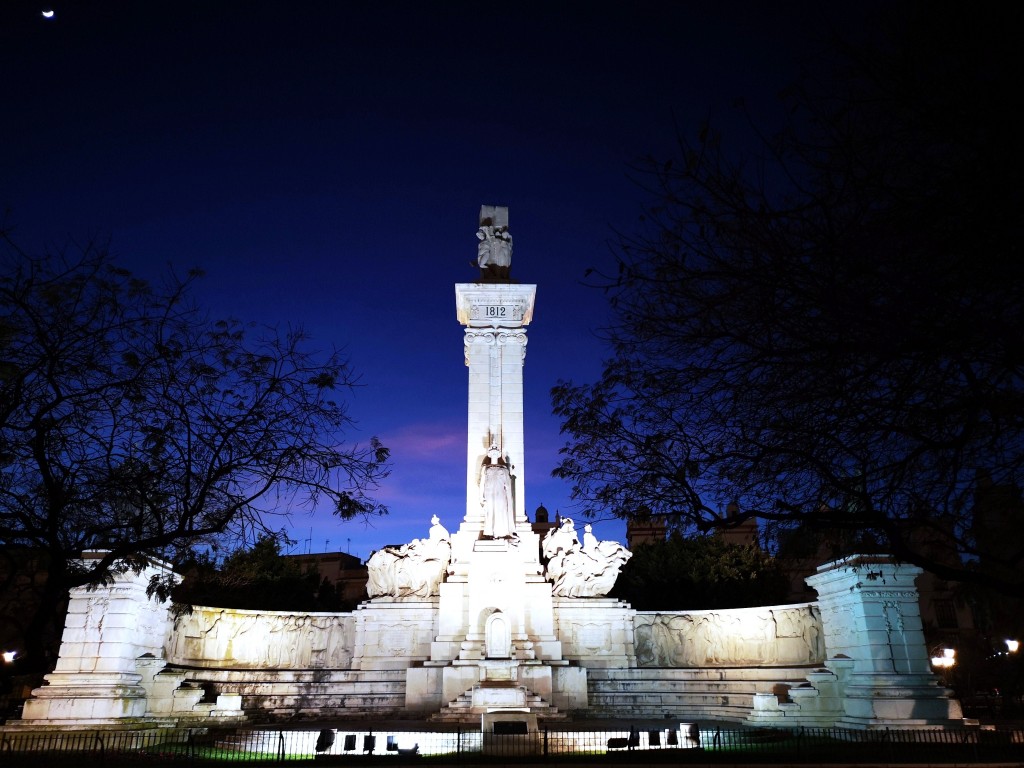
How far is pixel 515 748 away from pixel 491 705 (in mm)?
5448

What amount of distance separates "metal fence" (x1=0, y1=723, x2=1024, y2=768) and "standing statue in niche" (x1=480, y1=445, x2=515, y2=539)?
27.0ft

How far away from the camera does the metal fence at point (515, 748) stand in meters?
9.77

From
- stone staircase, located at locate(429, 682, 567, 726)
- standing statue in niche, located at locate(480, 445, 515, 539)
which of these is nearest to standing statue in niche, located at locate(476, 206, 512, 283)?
standing statue in niche, located at locate(480, 445, 515, 539)

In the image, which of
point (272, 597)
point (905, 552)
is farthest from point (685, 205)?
point (272, 597)

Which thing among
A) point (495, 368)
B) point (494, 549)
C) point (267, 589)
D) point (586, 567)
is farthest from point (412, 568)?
point (267, 589)

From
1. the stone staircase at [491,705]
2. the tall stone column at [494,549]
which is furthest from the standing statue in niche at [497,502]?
the stone staircase at [491,705]

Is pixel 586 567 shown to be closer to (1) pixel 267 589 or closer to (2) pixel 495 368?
(2) pixel 495 368

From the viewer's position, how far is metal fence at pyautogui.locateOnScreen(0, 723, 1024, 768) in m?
9.77

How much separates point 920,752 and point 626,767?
4.18 m

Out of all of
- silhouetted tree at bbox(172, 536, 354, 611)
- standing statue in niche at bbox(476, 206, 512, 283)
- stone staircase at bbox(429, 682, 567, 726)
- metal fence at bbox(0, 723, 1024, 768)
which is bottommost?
metal fence at bbox(0, 723, 1024, 768)

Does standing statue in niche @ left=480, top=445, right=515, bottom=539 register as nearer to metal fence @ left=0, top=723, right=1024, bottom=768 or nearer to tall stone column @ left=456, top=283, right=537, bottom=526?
tall stone column @ left=456, top=283, right=537, bottom=526

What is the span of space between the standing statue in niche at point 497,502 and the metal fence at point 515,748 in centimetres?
822

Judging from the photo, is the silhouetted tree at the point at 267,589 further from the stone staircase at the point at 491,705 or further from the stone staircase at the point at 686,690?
the stone staircase at the point at 686,690

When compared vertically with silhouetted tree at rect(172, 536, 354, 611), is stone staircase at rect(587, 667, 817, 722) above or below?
below
